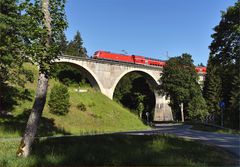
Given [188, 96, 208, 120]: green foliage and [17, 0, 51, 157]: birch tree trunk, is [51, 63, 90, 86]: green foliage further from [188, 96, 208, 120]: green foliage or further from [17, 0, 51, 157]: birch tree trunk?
[17, 0, 51, 157]: birch tree trunk

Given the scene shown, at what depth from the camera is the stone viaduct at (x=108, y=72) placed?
57.0 metres

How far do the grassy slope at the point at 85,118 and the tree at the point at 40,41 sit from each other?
13.1 m

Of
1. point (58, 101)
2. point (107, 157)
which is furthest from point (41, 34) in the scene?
point (58, 101)

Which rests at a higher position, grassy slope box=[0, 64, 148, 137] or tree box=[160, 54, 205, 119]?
tree box=[160, 54, 205, 119]

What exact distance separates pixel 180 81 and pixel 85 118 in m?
27.0

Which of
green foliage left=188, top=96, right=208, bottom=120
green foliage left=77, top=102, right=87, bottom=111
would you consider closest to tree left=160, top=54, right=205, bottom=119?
A: green foliage left=188, top=96, right=208, bottom=120

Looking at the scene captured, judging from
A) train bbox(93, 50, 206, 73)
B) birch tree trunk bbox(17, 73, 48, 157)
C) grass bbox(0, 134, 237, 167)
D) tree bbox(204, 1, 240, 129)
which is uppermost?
train bbox(93, 50, 206, 73)

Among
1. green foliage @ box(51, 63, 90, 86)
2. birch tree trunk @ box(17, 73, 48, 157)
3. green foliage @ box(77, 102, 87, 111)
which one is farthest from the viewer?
green foliage @ box(51, 63, 90, 86)

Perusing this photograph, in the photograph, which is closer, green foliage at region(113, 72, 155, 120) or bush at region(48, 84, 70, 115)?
bush at region(48, 84, 70, 115)

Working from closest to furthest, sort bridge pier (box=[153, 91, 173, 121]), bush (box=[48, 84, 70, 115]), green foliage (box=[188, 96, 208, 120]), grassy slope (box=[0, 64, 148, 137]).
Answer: grassy slope (box=[0, 64, 148, 137]) → bush (box=[48, 84, 70, 115]) → green foliage (box=[188, 96, 208, 120]) → bridge pier (box=[153, 91, 173, 121])

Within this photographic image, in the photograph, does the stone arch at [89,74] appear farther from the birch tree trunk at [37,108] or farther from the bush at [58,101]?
the birch tree trunk at [37,108]

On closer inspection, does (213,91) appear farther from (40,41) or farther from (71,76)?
(40,41)

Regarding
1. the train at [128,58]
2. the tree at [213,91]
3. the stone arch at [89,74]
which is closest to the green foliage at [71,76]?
the stone arch at [89,74]

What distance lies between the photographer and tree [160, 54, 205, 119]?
59.6 m
